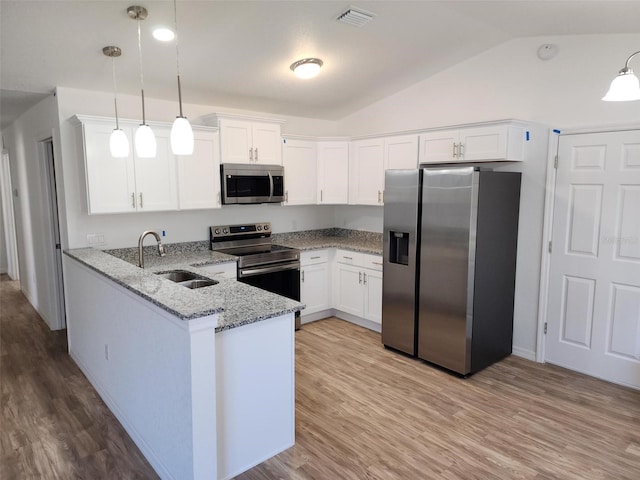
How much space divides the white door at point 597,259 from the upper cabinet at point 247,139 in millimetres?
2786

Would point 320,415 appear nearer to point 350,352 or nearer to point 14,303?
point 350,352

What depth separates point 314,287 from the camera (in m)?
4.78

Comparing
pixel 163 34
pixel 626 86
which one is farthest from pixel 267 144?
pixel 626 86

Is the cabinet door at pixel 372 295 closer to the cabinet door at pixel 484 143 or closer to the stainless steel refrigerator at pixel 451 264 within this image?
the stainless steel refrigerator at pixel 451 264

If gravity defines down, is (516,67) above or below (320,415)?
above

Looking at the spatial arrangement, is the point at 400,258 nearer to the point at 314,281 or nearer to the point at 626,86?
the point at 314,281

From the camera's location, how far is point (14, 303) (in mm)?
5641

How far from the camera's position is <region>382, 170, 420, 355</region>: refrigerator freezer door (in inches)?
146

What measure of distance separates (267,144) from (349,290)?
1.88 m

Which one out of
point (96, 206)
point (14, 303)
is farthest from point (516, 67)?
point (14, 303)

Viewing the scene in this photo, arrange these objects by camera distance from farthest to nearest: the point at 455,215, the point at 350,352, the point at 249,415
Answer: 1. the point at 350,352
2. the point at 455,215
3. the point at 249,415

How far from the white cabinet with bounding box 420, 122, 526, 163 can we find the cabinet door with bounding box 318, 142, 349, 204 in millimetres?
1186

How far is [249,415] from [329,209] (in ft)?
12.3

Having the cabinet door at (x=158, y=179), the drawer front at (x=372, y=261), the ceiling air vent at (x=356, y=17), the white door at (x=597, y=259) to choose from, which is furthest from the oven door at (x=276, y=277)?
the white door at (x=597, y=259)
